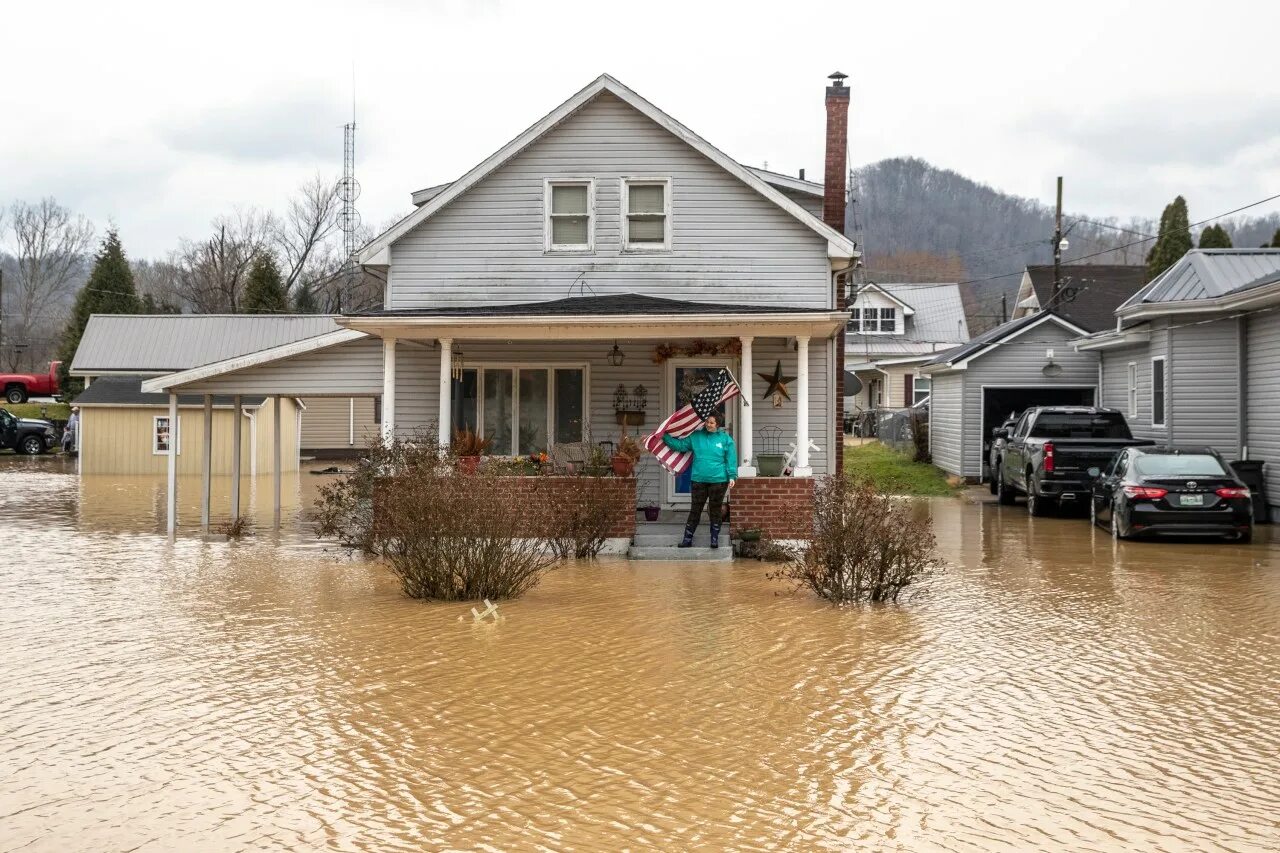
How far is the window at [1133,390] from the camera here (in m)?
28.6

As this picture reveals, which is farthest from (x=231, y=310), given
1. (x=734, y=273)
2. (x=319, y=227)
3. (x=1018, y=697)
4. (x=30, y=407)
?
(x=1018, y=697)

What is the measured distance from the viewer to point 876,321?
63.0 meters

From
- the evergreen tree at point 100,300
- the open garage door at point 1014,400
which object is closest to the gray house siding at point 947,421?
the open garage door at point 1014,400

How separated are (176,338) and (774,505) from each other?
34616 millimetres

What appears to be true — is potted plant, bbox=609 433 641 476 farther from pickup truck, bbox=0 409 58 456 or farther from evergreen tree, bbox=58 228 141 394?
evergreen tree, bbox=58 228 141 394

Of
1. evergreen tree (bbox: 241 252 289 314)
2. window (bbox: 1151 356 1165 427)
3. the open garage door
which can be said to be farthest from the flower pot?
evergreen tree (bbox: 241 252 289 314)

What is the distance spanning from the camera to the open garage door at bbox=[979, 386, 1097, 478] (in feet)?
109

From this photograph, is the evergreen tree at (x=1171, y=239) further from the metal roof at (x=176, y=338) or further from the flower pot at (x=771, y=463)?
the flower pot at (x=771, y=463)

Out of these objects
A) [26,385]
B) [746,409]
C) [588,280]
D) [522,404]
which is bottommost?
[746,409]

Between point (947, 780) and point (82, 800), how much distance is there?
4.71 meters

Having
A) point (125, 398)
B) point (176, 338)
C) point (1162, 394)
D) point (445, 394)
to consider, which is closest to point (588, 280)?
point (445, 394)

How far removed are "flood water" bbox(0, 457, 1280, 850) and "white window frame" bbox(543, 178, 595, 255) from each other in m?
7.40

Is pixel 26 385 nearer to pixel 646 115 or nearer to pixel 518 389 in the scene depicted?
pixel 518 389

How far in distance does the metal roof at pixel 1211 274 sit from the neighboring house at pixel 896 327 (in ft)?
110
